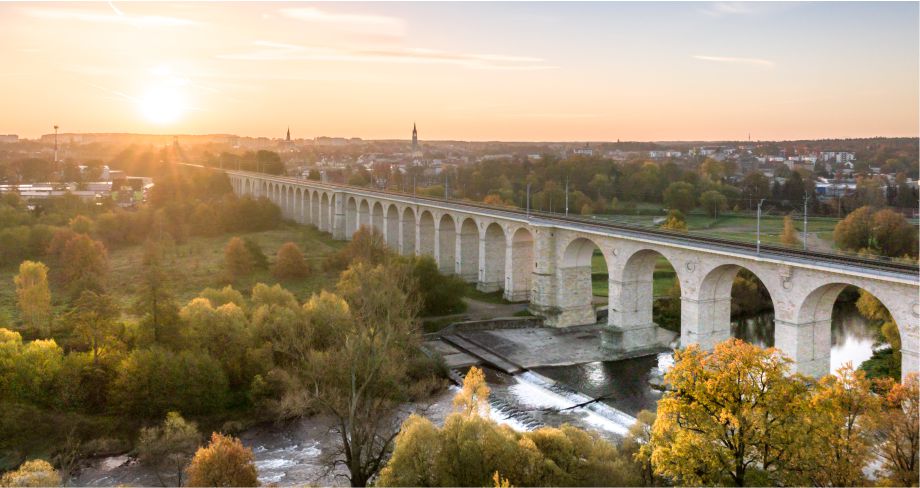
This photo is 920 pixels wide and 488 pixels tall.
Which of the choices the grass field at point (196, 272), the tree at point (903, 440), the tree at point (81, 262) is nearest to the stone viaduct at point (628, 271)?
the grass field at point (196, 272)

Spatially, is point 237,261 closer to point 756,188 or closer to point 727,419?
point 727,419

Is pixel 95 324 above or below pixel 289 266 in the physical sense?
above

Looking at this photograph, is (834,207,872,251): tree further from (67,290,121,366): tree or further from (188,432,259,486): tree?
(67,290,121,366): tree

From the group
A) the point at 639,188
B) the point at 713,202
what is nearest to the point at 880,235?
the point at 713,202

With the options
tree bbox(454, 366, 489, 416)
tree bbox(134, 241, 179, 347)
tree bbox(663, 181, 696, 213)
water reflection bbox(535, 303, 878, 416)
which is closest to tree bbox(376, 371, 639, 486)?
tree bbox(454, 366, 489, 416)

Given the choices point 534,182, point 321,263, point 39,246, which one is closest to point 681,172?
point 534,182

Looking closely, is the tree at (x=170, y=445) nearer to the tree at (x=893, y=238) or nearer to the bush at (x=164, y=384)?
the bush at (x=164, y=384)

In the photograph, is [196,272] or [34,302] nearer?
[34,302]
